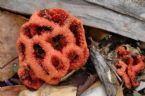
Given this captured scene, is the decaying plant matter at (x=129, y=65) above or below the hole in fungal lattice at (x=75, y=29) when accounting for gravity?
below

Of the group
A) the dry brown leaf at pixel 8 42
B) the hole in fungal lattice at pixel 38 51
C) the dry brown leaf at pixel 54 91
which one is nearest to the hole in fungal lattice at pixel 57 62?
the hole in fungal lattice at pixel 38 51

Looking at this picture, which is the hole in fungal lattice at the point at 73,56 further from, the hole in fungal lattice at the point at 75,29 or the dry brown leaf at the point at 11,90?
the dry brown leaf at the point at 11,90

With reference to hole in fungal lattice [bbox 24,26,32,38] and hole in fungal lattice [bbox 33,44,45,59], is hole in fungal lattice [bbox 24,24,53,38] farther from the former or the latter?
hole in fungal lattice [bbox 33,44,45,59]

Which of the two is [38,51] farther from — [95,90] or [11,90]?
[95,90]

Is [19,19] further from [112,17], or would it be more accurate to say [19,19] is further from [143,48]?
[143,48]

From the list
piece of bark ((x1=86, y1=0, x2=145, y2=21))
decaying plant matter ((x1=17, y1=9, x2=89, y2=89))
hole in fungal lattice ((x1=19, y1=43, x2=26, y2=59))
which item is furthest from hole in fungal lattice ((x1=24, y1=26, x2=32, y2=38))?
piece of bark ((x1=86, y1=0, x2=145, y2=21))

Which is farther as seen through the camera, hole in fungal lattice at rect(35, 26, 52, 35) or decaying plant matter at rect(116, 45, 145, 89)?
decaying plant matter at rect(116, 45, 145, 89)
